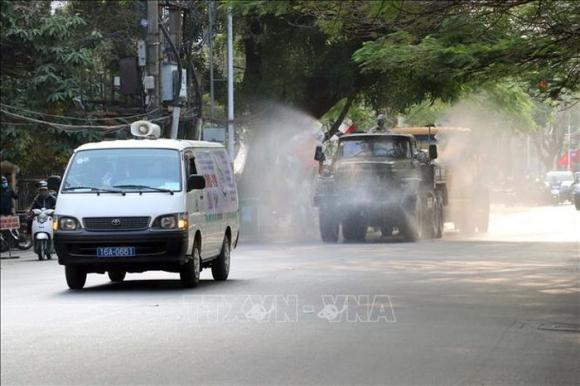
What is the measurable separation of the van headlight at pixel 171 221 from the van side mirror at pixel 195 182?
602 mm

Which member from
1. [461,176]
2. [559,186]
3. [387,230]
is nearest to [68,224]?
[387,230]

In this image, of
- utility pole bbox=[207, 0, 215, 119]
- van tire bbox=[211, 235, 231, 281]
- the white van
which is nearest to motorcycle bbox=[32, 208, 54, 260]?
van tire bbox=[211, 235, 231, 281]

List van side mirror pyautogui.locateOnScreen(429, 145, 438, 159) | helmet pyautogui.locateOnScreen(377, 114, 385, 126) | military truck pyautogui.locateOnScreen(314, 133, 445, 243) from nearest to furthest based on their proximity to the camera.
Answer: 1. military truck pyautogui.locateOnScreen(314, 133, 445, 243)
2. helmet pyautogui.locateOnScreen(377, 114, 385, 126)
3. van side mirror pyautogui.locateOnScreen(429, 145, 438, 159)

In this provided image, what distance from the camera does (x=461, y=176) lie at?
1363 inches

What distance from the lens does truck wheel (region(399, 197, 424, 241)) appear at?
2783cm

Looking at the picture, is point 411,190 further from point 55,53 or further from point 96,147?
point 96,147

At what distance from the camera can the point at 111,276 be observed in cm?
1545

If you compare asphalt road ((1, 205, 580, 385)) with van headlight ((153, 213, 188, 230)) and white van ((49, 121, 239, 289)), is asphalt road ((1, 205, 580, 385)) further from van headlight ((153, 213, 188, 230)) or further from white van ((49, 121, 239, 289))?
van headlight ((153, 213, 188, 230))

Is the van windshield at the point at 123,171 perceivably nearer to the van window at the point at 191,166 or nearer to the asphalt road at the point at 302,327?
the van window at the point at 191,166

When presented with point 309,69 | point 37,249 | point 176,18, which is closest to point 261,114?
point 309,69

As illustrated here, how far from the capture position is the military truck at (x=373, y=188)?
2756cm

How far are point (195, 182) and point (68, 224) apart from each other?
5.94 ft

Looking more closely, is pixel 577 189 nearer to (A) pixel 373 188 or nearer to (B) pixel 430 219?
(B) pixel 430 219

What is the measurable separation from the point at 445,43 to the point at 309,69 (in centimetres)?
1893
